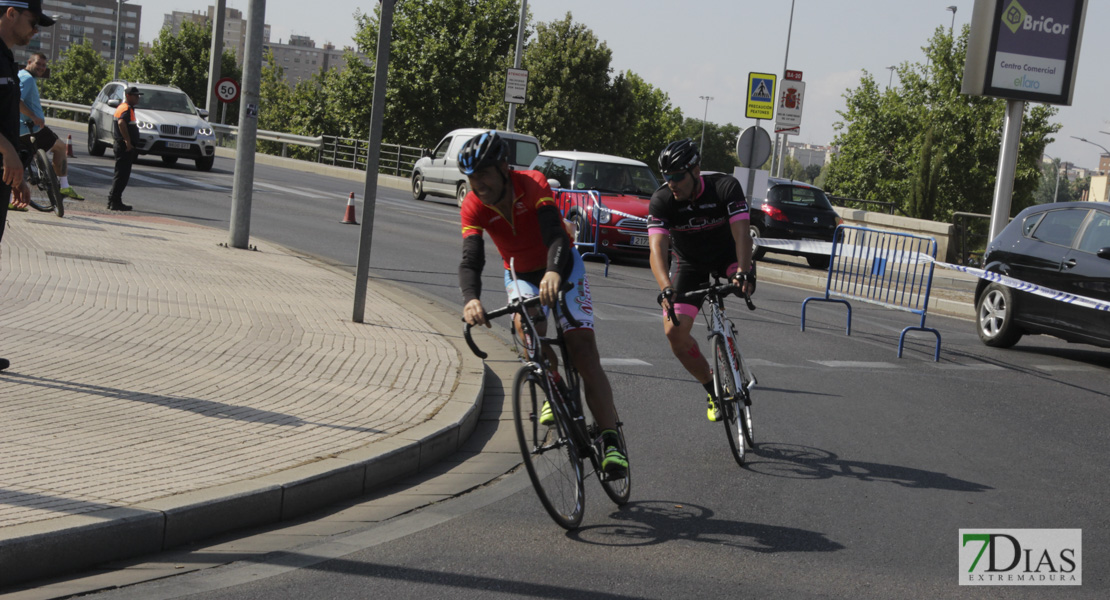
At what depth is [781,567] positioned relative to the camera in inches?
191

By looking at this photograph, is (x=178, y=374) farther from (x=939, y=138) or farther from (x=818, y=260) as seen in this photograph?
(x=939, y=138)

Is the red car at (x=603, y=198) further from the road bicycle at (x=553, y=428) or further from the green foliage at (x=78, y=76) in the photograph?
the green foliage at (x=78, y=76)

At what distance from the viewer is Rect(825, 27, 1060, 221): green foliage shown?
169 ft

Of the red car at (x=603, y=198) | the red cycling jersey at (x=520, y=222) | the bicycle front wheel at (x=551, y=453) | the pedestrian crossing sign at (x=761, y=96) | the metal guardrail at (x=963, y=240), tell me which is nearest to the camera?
the bicycle front wheel at (x=551, y=453)

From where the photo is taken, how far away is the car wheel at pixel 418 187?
102 ft

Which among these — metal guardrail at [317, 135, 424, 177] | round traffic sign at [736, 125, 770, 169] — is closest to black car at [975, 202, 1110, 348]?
round traffic sign at [736, 125, 770, 169]

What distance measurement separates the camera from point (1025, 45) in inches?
874

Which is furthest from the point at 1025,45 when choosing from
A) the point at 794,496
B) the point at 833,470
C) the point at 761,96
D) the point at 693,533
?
the point at 693,533

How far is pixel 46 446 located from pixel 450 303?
7124mm

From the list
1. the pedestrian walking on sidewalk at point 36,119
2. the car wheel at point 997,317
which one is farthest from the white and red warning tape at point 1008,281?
the pedestrian walking on sidewalk at point 36,119

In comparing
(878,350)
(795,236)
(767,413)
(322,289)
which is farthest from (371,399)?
(795,236)

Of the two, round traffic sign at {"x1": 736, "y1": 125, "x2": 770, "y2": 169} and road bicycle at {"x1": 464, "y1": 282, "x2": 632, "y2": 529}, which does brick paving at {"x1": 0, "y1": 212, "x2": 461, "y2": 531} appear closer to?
Result: road bicycle at {"x1": 464, "y1": 282, "x2": 632, "y2": 529}

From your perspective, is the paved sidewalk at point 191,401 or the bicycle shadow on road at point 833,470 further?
the bicycle shadow on road at point 833,470

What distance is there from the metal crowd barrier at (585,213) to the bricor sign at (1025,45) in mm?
8845
